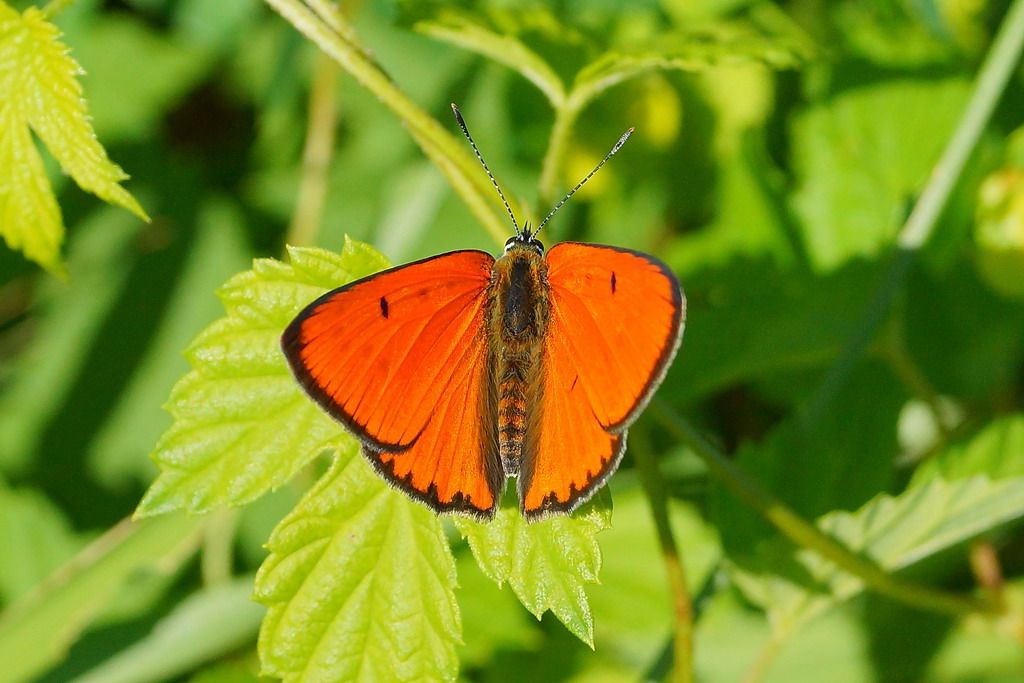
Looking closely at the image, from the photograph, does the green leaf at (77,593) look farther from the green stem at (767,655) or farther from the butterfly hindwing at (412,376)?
the green stem at (767,655)

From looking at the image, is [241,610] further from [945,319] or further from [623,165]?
[945,319]

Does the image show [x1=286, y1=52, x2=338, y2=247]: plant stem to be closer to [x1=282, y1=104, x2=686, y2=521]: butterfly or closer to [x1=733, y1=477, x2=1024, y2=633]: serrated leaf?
[x1=282, y1=104, x2=686, y2=521]: butterfly

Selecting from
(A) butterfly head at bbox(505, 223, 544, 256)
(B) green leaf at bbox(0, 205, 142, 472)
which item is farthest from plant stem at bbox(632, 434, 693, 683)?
(B) green leaf at bbox(0, 205, 142, 472)

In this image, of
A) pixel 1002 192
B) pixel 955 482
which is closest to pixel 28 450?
pixel 955 482

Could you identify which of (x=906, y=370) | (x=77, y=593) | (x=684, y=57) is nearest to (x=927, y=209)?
(x=906, y=370)

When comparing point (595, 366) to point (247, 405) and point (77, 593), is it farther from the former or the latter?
point (77, 593)

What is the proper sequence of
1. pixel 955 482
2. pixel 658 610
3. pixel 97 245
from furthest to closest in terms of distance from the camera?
pixel 97 245 < pixel 658 610 < pixel 955 482
